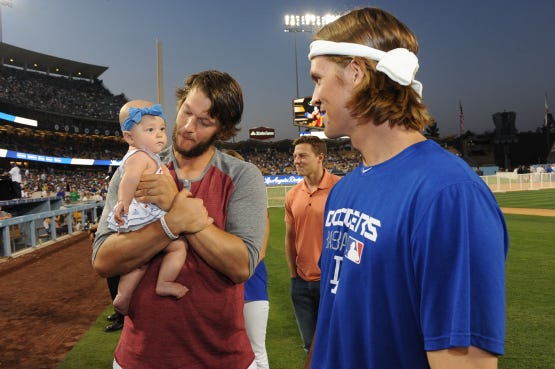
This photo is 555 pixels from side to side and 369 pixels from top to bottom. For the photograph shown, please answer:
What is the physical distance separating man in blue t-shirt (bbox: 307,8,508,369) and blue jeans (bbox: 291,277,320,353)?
10.0ft

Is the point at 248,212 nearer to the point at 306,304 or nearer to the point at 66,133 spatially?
the point at 306,304

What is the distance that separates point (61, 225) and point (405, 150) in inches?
758

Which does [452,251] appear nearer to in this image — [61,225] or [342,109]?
[342,109]

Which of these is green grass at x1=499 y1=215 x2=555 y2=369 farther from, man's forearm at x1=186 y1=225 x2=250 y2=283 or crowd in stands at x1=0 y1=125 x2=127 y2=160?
crowd in stands at x1=0 y1=125 x2=127 y2=160

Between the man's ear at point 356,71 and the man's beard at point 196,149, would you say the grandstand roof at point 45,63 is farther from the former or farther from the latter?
the man's ear at point 356,71

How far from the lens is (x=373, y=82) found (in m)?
1.63

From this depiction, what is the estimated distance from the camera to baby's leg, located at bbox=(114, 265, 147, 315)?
220 cm

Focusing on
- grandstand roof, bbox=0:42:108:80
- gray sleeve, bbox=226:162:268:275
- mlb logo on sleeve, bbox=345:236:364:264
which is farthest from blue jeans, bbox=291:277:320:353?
grandstand roof, bbox=0:42:108:80

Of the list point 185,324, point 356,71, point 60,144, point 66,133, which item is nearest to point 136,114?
point 185,324

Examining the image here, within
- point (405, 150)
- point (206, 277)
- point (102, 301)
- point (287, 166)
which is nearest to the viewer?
point (405, 150)

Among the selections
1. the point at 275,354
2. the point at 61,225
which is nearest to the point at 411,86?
the point at 275,354

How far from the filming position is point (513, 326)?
5898 millimetres

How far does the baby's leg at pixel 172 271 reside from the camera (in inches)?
85.4

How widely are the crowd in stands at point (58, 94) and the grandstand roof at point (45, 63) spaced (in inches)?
48.5
